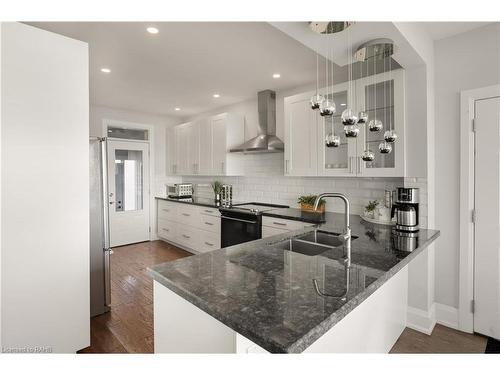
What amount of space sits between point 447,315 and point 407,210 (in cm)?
117

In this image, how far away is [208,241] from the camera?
13.8 feet

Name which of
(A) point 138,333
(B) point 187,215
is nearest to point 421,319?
(A) point 138,333

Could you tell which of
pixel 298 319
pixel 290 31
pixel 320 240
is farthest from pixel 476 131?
pixel 298 319

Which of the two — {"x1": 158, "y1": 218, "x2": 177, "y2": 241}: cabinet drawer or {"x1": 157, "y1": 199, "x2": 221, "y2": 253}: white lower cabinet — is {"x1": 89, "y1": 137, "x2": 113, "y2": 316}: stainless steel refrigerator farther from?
{"x1": 158, "y1": 218, "x2": 177, "y2": 241}: cabinet drawer

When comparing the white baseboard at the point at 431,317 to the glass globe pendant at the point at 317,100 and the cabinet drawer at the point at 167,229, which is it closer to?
the glass globe pendant at the point at 317,100

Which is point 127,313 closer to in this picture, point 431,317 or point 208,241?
point 208,241

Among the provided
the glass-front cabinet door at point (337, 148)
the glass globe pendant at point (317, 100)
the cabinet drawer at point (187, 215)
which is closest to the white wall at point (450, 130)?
the glass-front cabinet door at point (337, 148)

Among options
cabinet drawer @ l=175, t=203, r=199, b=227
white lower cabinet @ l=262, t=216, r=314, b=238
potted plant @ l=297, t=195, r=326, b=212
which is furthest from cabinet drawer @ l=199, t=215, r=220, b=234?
potted plant @ l=297, t=195, r=326, b=212

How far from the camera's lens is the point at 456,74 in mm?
2359

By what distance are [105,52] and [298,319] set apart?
3005 mm

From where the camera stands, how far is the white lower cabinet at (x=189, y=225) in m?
4.12

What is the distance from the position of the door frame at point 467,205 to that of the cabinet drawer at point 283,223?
133 cm
